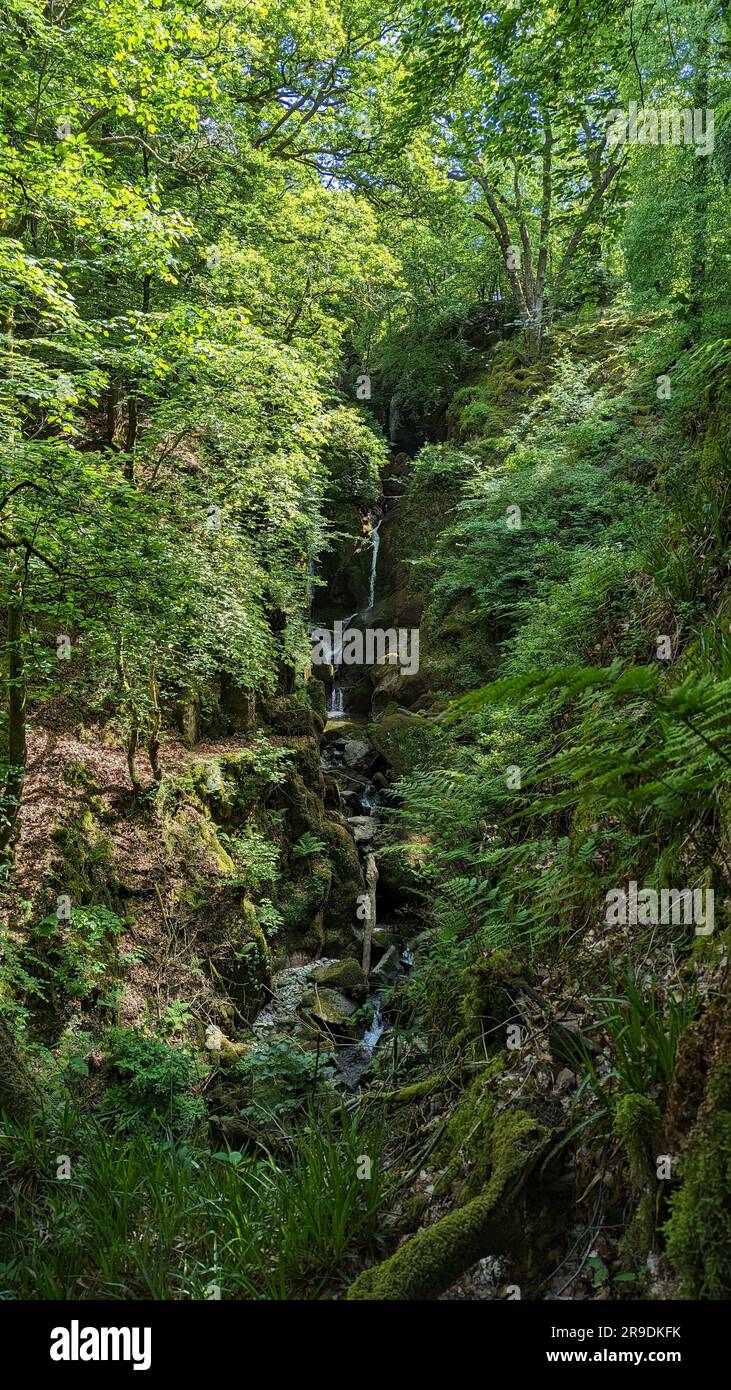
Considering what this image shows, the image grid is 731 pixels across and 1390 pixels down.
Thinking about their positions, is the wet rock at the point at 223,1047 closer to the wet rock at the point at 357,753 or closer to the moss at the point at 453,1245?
the moss at the point at 453,1245

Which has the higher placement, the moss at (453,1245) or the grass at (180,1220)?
the moss at (453,1245)

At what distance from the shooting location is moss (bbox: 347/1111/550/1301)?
1.98 meters

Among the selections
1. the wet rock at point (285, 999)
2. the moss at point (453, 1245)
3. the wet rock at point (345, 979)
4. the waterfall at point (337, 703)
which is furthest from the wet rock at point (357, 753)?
the moss at point (453, 1245)

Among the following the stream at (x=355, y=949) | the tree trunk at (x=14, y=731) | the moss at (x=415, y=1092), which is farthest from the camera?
the stream at (x=355, y=949)

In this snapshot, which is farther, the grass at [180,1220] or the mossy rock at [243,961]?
the mossy rock at [243,961]

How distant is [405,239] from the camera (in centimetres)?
1858

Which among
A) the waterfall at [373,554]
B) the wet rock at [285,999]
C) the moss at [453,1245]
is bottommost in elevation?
the wet rock at [285,999]

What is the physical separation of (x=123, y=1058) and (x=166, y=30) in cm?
1032

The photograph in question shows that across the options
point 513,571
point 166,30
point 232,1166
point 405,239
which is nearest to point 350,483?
point 405,239

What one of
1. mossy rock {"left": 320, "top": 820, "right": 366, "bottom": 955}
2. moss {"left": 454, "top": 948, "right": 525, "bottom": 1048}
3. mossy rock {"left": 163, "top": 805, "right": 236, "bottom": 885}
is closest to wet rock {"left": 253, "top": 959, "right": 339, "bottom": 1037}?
mossy rock {"left": 320, "top": 820, "right": 366, "bottom": 955}

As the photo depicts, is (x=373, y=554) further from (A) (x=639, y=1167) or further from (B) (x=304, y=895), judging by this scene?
(A) (x=639, y=1167)

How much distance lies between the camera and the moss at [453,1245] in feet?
6.49

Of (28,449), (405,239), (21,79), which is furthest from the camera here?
(405,239)
